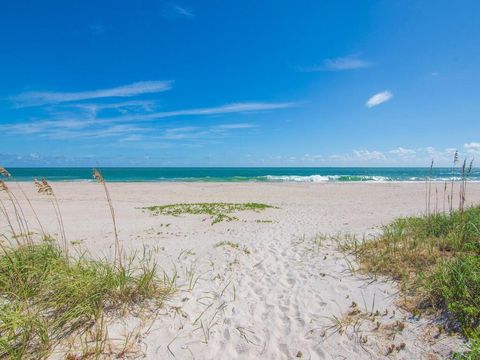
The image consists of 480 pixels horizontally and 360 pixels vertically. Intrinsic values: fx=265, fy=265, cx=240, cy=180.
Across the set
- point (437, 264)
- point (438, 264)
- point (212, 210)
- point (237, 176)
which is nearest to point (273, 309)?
point (438, 264)

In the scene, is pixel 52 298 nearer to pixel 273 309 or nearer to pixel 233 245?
pixel 273 309

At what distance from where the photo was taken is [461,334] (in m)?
3.48

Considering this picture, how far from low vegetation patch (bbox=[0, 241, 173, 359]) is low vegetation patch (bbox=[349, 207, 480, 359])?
4.33m

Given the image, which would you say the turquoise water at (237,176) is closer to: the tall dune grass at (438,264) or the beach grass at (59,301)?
the tall dune grass at (438,264)

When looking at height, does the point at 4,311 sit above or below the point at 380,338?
above

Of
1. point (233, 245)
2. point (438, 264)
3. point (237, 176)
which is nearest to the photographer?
point (438, 264)

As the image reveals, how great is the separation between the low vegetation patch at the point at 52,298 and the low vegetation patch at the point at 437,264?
4.33 metres

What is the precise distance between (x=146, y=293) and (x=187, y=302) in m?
0.71

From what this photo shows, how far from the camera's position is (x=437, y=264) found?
534 centimetres

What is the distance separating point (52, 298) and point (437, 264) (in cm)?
695

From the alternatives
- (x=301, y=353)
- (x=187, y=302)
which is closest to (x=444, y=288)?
(x=301, y=353)

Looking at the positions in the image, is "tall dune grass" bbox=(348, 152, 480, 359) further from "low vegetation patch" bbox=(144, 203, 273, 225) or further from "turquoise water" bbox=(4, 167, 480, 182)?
"turquoise water" bbox=(4, 167, 480, 182)

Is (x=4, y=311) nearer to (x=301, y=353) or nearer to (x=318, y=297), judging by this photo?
(x=301, y=353)

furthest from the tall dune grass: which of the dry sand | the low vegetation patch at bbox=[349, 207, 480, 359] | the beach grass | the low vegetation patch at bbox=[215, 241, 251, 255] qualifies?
the beach grass
